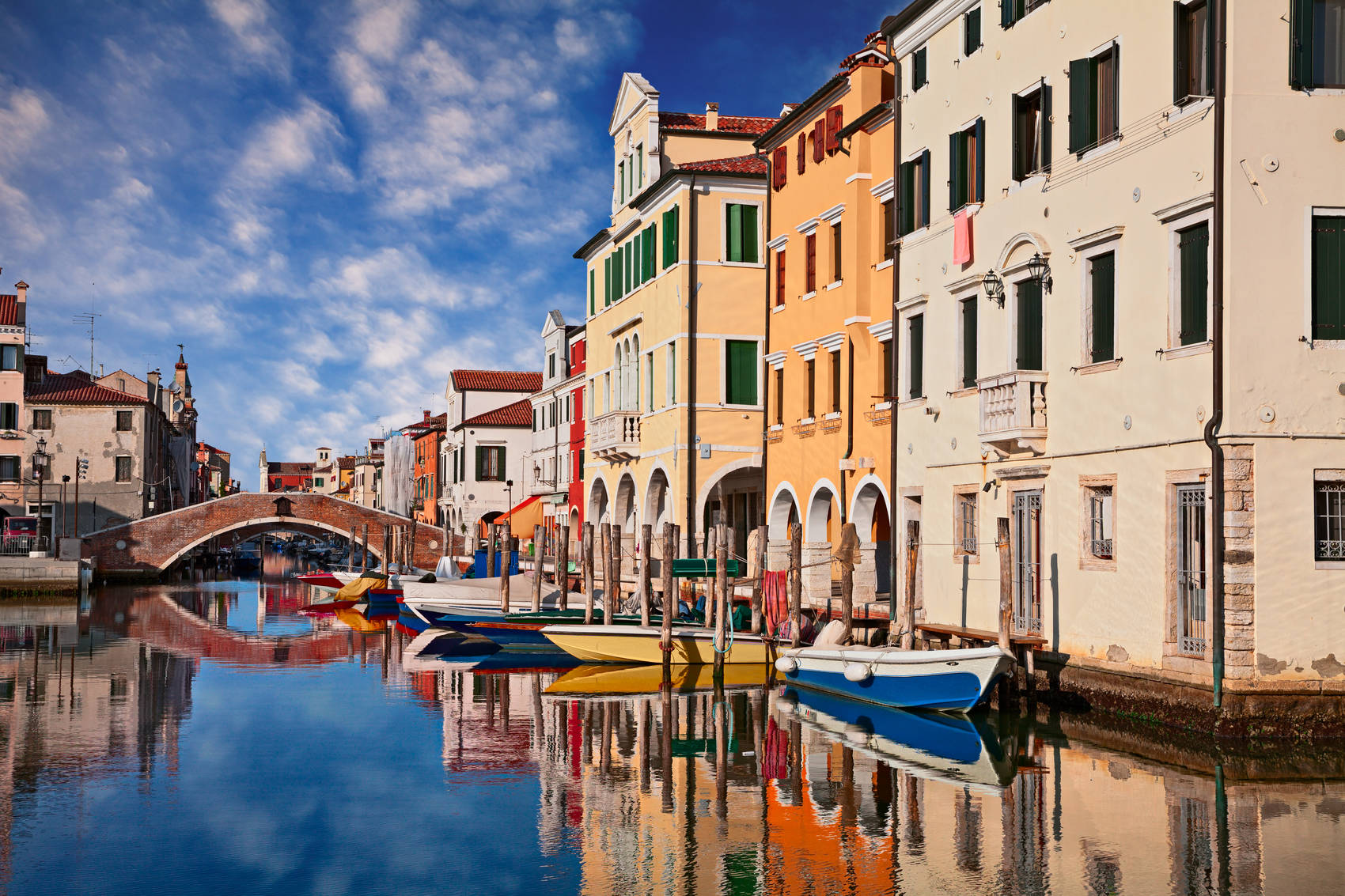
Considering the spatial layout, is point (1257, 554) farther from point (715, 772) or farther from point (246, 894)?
point (246, 894)

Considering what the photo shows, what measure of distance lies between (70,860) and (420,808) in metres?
2.92

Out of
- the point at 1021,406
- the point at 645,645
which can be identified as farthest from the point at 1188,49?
the point at 645,645

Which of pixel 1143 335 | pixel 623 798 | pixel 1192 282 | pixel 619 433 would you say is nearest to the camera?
pixel 623 798

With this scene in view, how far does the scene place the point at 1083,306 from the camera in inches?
669

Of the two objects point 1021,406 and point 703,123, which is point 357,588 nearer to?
point 703,123

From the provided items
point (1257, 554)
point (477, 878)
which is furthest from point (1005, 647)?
point (477, 878)

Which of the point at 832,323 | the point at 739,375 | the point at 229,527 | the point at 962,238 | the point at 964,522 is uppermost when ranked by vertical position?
the point at 962,238

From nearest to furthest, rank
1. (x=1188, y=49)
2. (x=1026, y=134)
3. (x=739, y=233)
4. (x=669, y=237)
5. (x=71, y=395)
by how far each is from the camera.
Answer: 1. (x=1188, y=49)
2. (x=1026, y=134)
3. (x=739, y=233)
4. (x=669, y=237)
5. (x=71, y=395)

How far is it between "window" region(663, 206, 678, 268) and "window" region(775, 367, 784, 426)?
200 inches

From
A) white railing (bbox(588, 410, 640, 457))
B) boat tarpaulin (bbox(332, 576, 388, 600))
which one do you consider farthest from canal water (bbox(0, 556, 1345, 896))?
boat tarpaulin (bbox(332, 576, 388, 600))

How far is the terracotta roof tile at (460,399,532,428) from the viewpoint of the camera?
63125 mm

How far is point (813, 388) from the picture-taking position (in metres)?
27.3

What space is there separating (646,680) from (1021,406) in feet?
25.3

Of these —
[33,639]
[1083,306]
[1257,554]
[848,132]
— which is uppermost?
[848,132]
